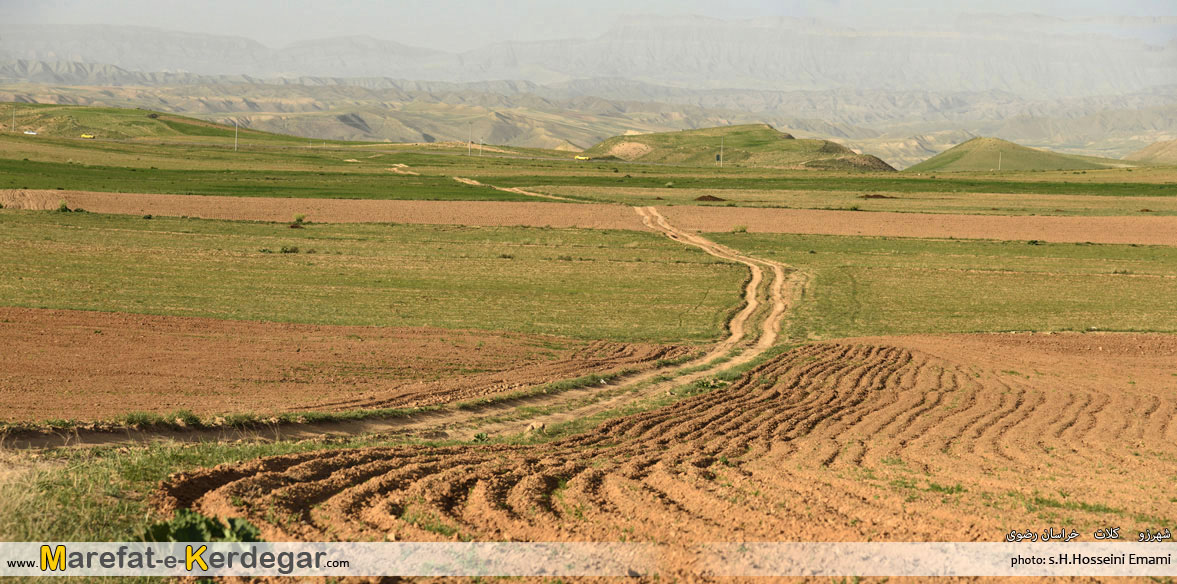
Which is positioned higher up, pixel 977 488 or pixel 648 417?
pixel 977 488

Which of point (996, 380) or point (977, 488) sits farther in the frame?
point (996, 380)

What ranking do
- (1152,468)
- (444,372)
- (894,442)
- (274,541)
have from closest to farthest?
1. (274,541)
2. (1152,468)
3. (894,442)
4. (444,372)

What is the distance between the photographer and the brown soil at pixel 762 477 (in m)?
10.0

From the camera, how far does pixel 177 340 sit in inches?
993

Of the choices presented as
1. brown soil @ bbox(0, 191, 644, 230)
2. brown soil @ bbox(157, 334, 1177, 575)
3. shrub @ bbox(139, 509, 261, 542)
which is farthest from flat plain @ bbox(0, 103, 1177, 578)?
brown soil @ bbox(0, 191, 644, 230)

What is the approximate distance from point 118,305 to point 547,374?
16.3 m

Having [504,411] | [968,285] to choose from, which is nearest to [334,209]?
[968,285]

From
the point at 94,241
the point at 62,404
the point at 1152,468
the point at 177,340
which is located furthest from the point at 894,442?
the point at 94,241

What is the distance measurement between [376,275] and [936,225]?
4532 cm

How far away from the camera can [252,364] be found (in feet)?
75.5

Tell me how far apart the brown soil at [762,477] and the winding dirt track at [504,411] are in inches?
74.8

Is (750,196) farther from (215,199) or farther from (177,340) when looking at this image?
(177,340)

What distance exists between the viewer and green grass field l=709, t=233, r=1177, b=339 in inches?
1357

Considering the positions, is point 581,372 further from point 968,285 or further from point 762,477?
point 968,285
